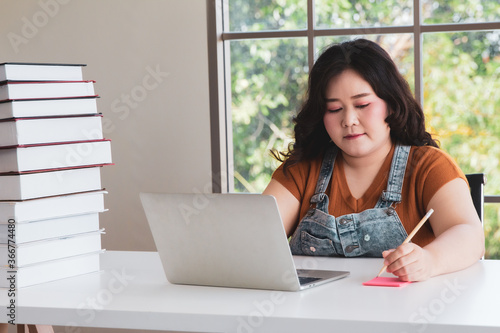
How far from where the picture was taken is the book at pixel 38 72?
1.49 meters

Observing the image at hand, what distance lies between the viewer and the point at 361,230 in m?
1.83

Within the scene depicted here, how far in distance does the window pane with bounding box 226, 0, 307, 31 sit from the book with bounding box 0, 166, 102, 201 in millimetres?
1429

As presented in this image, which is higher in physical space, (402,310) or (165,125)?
(165,125)

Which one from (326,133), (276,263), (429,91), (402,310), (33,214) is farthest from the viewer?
(429,91)

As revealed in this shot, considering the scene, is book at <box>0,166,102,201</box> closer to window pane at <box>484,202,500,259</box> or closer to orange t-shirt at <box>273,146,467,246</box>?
orange t-shirt at <box>273,146,467,246</box>

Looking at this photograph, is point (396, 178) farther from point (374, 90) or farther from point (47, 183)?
point (47, 183)

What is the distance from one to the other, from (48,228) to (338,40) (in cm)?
161

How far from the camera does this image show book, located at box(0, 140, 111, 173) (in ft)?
4.83

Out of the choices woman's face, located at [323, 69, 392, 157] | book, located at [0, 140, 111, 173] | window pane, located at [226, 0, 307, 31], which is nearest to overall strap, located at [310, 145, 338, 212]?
woman's face, located at [323, 69, 392, 157]

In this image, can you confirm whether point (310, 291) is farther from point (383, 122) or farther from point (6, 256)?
point (383, 122)

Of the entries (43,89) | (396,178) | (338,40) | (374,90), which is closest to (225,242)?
(43,89)

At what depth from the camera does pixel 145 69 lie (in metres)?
2.86

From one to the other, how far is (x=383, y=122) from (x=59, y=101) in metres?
0.92

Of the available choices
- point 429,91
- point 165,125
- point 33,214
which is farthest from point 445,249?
point 165,125
